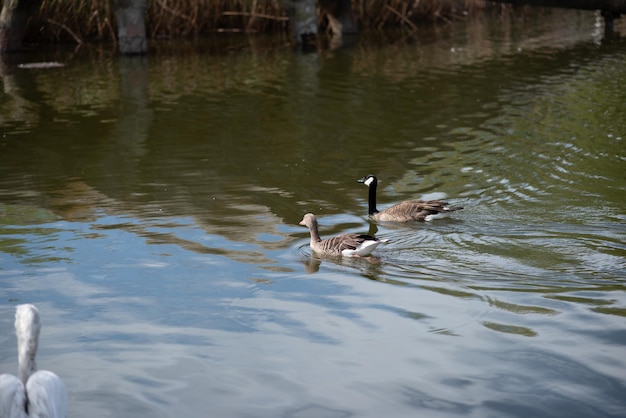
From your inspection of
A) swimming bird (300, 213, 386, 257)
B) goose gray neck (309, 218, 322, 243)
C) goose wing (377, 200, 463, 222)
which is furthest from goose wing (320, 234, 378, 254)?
goose wing (377, 200, 463, 222)

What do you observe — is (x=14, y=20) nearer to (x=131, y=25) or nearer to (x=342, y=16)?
(x=131, y=25)

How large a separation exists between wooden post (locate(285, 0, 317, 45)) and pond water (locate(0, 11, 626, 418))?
5.67 meters

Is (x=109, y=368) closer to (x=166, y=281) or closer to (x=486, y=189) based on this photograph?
(x=166, y=281)

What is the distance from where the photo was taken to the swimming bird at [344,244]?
27.3 ft

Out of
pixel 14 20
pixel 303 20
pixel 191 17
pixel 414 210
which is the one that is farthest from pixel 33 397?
pixel 191 17

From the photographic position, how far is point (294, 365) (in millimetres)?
6340

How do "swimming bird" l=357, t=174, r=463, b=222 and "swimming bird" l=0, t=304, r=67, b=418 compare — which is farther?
"swimming bird" l=357, t=174, r=463, b=222

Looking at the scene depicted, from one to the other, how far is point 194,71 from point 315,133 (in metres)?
6.75

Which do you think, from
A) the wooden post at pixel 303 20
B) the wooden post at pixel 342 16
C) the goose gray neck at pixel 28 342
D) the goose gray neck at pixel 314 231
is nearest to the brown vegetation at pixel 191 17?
the wooden post at pixel 342 16

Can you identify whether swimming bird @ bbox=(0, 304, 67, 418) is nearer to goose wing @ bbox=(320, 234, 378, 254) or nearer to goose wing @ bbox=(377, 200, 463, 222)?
goose wing @ bbox=(320, 234, 378, 254)

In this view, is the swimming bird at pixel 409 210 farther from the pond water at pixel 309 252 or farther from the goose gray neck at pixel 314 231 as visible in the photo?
the goose gray neck at pixel 314 231

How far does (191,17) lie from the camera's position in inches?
1005

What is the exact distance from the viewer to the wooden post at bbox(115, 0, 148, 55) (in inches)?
858

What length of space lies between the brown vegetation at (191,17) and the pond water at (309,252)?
23.1 ft
